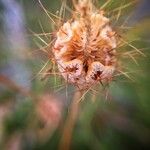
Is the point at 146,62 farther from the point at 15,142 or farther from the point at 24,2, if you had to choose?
the point at 15,142

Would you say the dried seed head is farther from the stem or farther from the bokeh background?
the stem

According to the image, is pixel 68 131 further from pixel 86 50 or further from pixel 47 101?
pixel 86 50

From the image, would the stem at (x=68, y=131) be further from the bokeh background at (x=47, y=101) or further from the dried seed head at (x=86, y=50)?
the dried seed head at (x=86, y=50)

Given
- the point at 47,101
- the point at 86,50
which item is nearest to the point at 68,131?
the point at 47,101

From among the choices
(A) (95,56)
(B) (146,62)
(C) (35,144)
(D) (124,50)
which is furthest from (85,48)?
(C) (35,144)

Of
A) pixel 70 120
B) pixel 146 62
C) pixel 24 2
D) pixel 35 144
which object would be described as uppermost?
pixel 24 2

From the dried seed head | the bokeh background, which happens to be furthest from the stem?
the dried seed head
